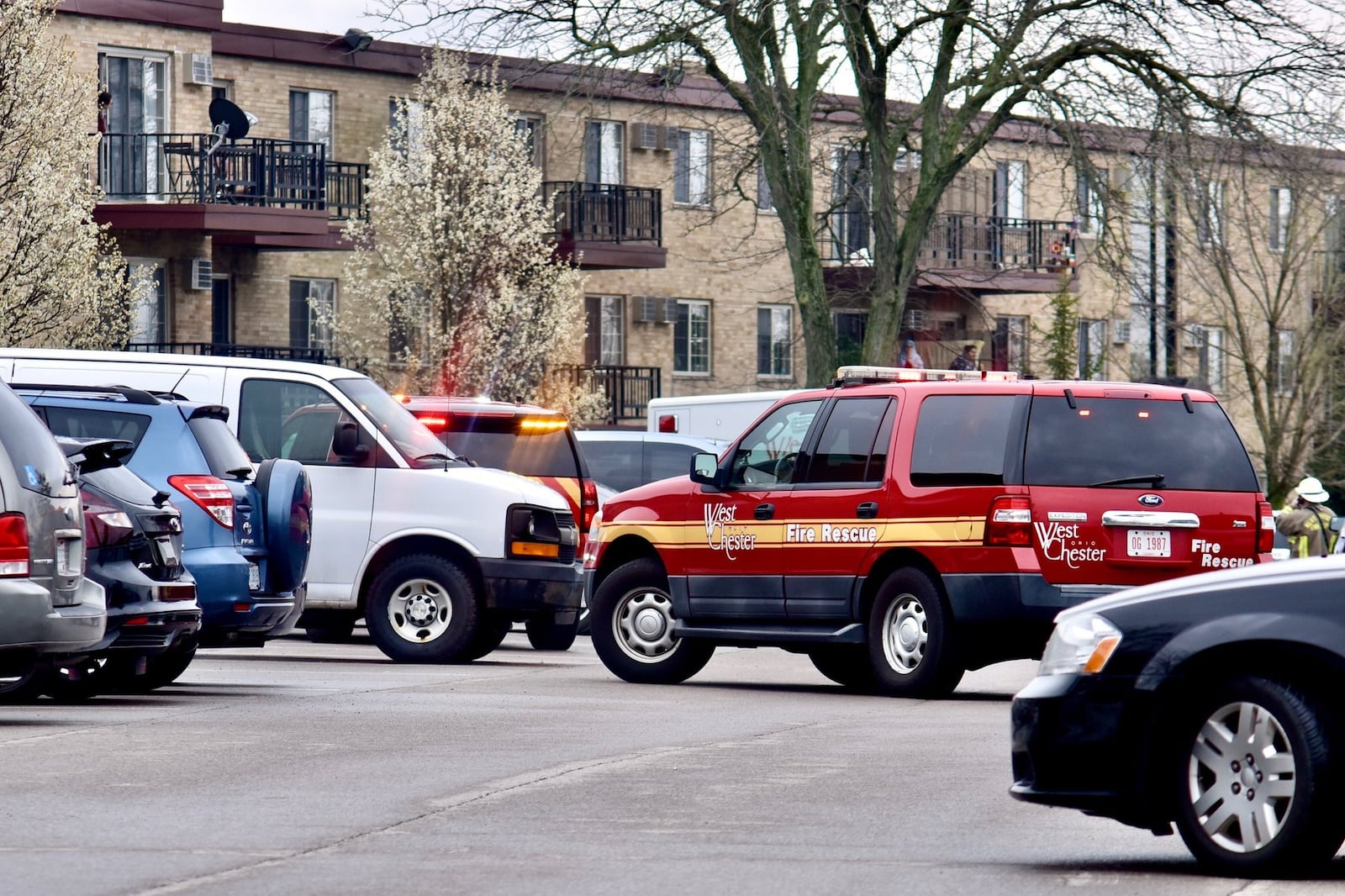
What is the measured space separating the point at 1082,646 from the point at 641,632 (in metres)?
8.45

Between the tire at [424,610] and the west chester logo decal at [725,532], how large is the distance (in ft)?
7.76

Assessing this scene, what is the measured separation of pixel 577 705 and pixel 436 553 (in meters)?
3.86

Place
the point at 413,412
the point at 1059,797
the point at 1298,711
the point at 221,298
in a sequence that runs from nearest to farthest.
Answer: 1. the point at 1298,711
2. the point at 1059,797
3. the point at 413,412
4. the point at 221,298

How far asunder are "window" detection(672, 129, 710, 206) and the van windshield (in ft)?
94.2

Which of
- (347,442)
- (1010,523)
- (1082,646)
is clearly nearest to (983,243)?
(347,442)

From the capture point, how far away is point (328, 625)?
59.7 feet

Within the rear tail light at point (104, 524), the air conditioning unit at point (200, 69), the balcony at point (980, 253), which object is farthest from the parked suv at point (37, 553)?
the balcony at point (980, 253)

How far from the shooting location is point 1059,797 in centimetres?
771

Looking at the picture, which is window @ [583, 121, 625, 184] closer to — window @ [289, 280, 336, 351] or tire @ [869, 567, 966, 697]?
window @ [289, 280, 336, 351]

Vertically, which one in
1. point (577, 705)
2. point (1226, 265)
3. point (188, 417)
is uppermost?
point (1226, 265)

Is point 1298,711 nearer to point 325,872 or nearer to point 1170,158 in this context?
point 325,872

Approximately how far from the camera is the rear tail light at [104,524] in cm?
1226

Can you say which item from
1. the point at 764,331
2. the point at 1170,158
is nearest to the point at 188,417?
the point at 1170,158

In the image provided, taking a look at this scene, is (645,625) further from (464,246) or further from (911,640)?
(464,246)
